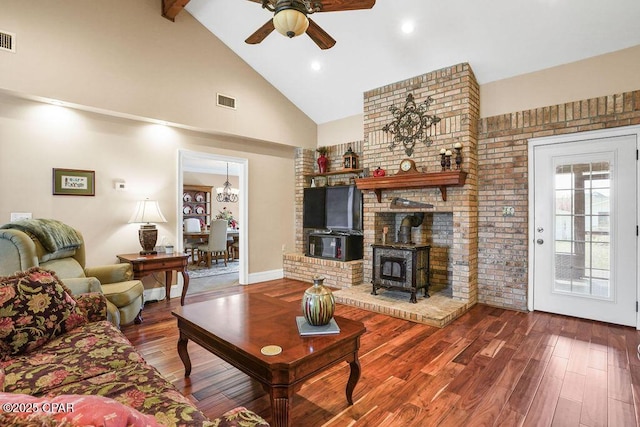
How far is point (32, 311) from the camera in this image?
6.04ft

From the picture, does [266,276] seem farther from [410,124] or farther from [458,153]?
[458,153]

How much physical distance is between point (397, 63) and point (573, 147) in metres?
2.34

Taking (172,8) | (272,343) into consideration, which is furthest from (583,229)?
(172,8)

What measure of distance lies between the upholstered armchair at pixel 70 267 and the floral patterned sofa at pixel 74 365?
54cm

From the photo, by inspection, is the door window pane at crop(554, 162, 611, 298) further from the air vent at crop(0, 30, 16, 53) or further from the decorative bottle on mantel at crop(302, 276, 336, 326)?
the air vent at crop(0, 30, 16, 53)

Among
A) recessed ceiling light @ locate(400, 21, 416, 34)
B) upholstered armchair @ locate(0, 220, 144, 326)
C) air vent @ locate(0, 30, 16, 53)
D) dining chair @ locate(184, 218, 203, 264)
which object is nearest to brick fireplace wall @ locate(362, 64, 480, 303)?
recessed ceiling light @ locate(400, 21, 416, 34)

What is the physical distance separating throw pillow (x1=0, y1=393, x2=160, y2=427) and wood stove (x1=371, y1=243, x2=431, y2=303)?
3.72 m

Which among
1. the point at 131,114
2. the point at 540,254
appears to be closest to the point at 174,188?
the point at 131,114

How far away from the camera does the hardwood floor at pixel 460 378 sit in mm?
1981

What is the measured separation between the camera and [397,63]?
4.35 meters

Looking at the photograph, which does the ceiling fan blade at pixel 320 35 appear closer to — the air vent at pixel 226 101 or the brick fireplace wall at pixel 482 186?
the brick fireplace wall at pixel 482 186

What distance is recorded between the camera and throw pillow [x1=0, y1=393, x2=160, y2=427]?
63 cm

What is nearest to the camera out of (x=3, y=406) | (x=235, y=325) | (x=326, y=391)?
(x=3, y=406)

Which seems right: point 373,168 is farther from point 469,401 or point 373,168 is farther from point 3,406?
point 3,406
